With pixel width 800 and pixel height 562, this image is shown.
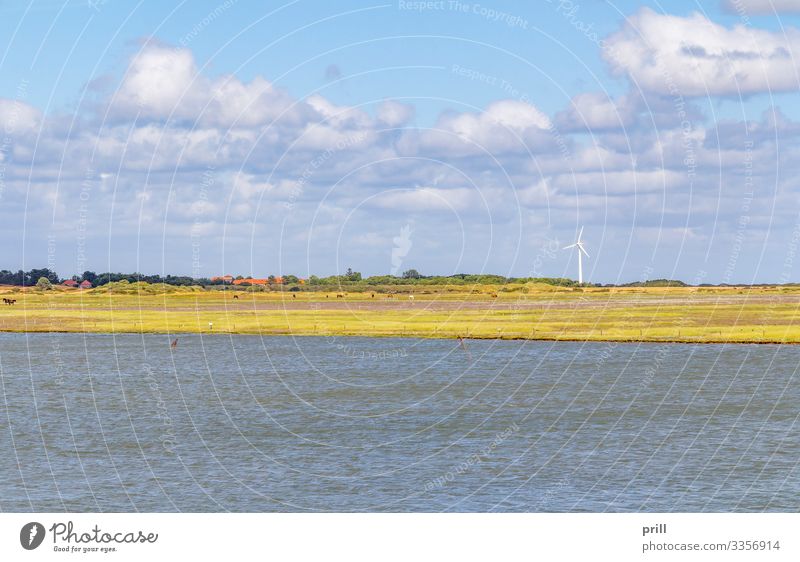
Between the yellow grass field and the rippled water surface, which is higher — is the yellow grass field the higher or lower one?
the higher one

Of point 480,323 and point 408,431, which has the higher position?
point 480,323

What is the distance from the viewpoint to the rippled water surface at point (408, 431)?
47.2m

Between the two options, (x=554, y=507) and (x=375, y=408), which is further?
(x=375, y=408)

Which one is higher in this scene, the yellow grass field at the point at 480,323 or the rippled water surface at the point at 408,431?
the yellow grass field at the point at 480,323

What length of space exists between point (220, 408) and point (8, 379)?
3207cm

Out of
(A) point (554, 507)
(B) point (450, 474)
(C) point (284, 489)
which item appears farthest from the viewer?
(B) point (450, 474)

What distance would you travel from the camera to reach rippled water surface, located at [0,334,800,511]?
47156mm

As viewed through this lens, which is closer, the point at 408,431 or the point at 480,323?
the point at 408,431

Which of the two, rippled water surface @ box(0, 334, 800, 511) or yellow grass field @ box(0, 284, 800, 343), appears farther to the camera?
yellow grass field @ box(0, 284, 800, 343)

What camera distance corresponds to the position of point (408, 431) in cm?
Answer: 6675

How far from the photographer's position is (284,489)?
160ft

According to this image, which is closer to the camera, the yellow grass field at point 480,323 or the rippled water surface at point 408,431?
the rippled water surface at point 408,431

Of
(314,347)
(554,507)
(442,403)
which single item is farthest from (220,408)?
(314,347)

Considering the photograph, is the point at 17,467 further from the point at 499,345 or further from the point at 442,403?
the point at 499,345
